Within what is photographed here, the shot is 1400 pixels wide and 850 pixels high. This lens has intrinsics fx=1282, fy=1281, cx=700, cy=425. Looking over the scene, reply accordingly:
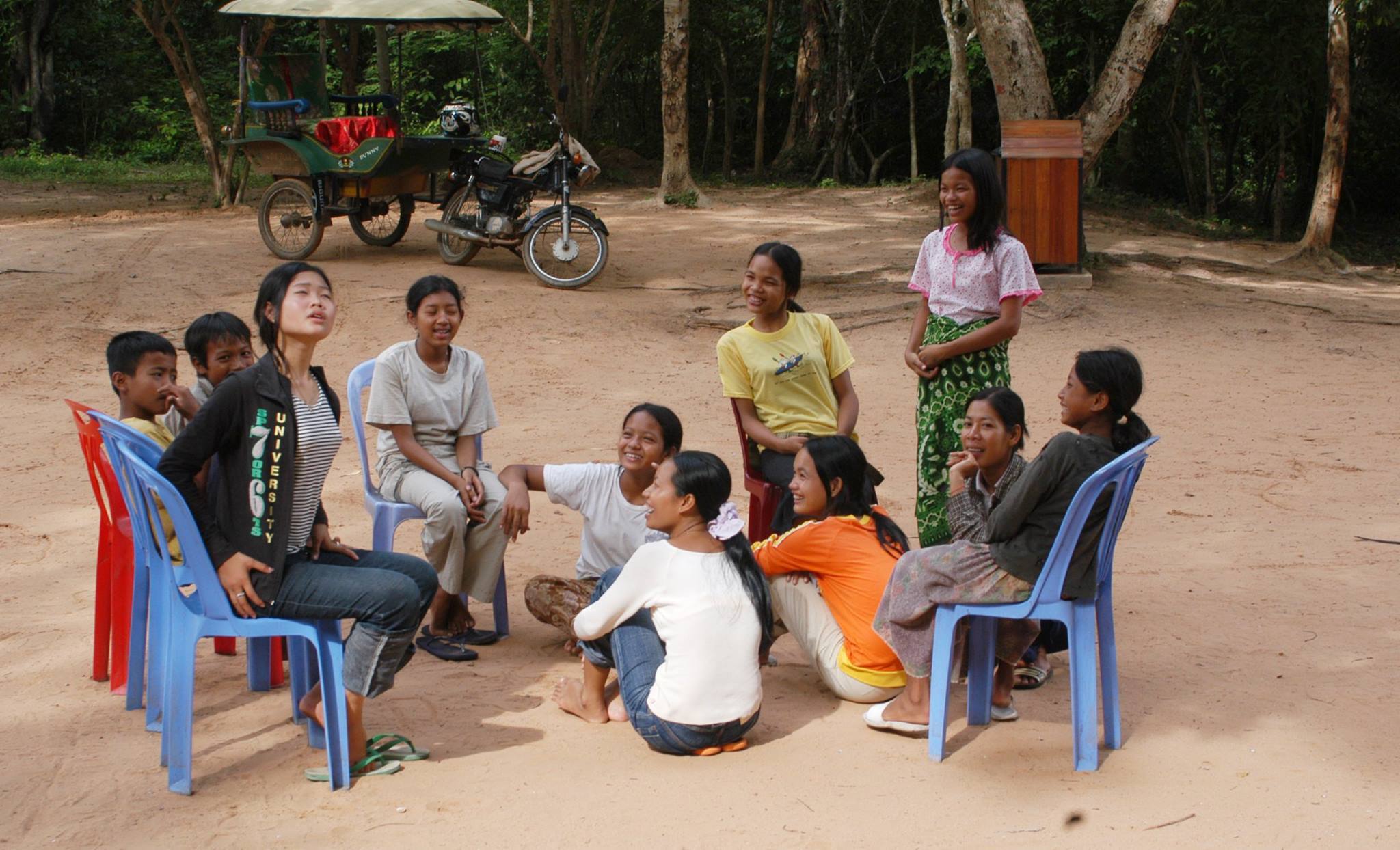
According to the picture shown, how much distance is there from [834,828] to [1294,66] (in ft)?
47.4

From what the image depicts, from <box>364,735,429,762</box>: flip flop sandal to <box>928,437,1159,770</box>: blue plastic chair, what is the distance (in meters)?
1.33

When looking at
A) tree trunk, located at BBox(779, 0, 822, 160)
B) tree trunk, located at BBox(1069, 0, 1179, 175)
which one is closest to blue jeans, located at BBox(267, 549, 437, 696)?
tree trunk, located at BBox(1069, 0, 1179, 175)

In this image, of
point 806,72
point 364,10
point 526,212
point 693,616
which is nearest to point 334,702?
point 693,616

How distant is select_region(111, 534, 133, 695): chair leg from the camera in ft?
12.4

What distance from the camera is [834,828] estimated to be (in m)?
2.95

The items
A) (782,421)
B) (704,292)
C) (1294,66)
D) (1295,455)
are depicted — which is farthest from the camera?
(1294,66)

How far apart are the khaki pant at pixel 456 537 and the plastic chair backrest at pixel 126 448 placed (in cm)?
96

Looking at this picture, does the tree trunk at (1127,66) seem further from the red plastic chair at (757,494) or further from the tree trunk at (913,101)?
the red plastic chair at (757,494)

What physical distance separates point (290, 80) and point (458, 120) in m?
1.72

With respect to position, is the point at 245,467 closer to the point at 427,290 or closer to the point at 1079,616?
the point at 427,290

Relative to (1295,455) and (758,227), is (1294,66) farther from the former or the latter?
(1295,455)

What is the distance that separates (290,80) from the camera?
11.2 meters

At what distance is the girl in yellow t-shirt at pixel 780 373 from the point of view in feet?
13.8

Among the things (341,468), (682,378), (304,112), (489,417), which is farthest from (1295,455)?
(304,112)
